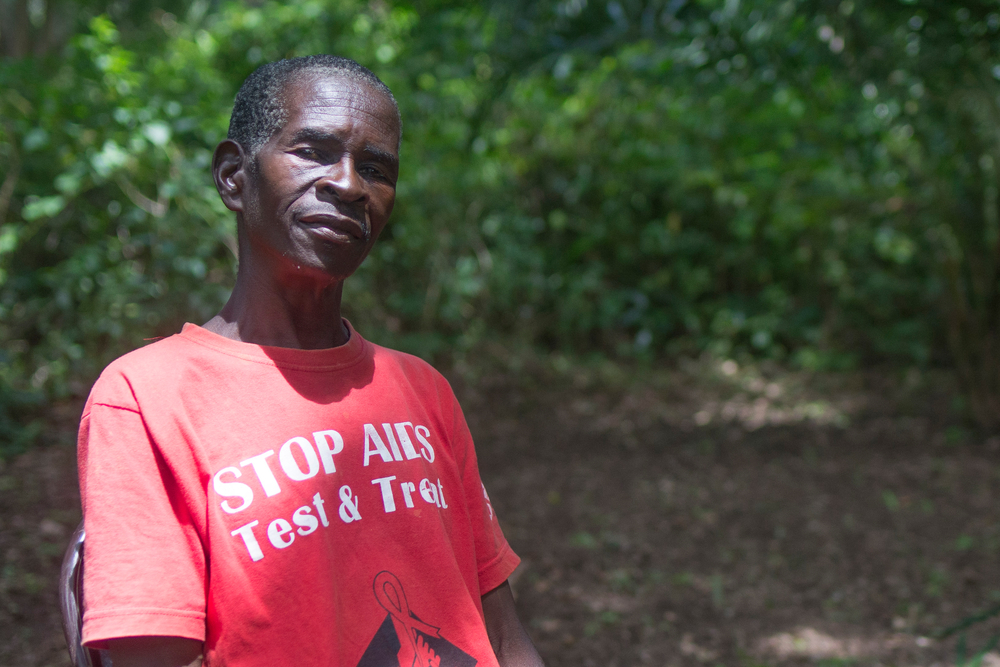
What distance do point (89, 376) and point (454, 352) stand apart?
7.55ft

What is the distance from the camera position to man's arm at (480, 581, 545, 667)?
1.30 metres

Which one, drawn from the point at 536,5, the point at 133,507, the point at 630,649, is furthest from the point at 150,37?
the point at 133,507

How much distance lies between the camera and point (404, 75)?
16.3 ft

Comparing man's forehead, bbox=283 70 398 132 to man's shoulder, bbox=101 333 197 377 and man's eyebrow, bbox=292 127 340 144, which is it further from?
man's shoulder, bbox=101 333 197 377

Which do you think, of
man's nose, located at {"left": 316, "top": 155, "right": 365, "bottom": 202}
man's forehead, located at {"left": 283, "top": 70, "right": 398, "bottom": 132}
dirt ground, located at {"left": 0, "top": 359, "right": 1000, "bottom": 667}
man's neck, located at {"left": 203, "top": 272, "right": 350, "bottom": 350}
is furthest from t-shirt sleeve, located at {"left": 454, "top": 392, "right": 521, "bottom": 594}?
dirt ground, located at {"left": 0, "top": 359, "right": 1000, "bottom": 667}

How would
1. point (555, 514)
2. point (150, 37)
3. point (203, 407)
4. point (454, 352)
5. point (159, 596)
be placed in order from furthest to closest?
point (150, 37) → point (454, 352) → point (555, 514) → point (203, 407) → point (159, 596)

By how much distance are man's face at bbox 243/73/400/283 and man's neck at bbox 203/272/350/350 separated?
31 millimetres

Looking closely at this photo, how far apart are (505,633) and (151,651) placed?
0.57m

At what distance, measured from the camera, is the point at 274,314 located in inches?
48.1

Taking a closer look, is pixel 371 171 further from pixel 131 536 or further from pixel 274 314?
pixel 131 536

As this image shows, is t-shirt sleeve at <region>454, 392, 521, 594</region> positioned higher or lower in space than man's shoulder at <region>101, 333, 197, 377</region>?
lower

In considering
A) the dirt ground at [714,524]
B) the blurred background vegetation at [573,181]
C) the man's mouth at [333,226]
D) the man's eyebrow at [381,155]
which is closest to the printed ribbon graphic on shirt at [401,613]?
→ the man's mouth at [333,226]

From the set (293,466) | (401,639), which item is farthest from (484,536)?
(293,466)

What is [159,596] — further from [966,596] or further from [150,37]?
[150,37]
